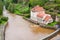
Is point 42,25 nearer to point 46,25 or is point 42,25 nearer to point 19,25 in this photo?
point 46,25

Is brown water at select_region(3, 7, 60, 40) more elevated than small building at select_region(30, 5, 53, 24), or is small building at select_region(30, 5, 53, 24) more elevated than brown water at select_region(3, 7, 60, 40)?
small building at select_region(30, 5, 53, 24)

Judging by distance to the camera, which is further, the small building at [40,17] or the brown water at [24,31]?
the small building at [40,17]

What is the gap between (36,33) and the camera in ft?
90.9

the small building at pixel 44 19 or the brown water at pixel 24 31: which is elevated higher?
the small building at pixel 44 19

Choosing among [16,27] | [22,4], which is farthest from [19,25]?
[22,4]

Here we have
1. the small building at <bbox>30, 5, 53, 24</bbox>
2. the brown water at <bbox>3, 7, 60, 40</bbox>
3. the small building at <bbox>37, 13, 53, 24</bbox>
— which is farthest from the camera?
the small building at <bbox>30, 5, 53, 24</bbox>

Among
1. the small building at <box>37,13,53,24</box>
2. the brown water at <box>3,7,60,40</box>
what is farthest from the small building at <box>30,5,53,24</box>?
the brown water at <box>3,7,60,40</box>

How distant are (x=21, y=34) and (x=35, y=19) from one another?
838 centimetres

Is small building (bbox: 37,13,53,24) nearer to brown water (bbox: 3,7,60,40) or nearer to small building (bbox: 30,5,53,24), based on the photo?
small building (bbox: 30,5,53,24)

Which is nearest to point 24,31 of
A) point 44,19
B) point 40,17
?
point 44,19

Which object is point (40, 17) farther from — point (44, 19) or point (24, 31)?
point (24, 31)

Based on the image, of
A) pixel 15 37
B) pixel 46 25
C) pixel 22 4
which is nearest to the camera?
pixel 15 37

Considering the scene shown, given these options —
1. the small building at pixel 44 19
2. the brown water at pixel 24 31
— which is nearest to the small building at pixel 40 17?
the small building at pixel 44 19

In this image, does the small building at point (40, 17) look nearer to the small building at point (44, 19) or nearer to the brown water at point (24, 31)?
the small building at point (44, 19)
